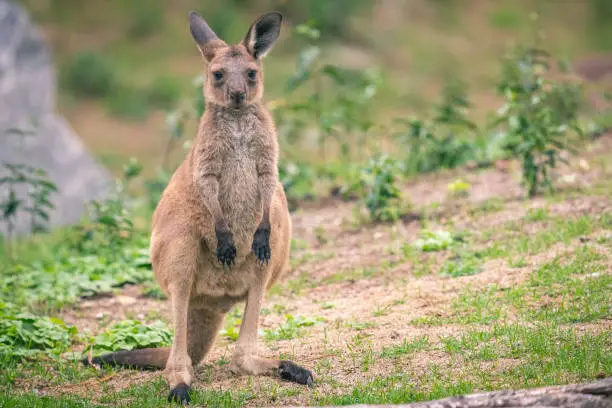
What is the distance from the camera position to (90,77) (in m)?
18.1

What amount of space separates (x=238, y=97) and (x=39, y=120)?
7.03 meters

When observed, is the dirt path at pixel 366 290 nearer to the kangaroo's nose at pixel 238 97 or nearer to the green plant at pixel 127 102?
the kangaroo's nose at pixel 238 97

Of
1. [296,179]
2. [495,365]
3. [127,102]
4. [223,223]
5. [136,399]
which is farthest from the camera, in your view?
[127,102]

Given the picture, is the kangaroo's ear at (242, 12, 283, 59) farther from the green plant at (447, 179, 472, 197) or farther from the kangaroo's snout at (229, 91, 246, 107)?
the green plant at (447, 179, 472, 197)

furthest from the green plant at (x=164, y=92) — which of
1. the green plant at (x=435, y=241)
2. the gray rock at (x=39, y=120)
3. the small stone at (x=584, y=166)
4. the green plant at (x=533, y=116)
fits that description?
the green plant at (x=435, y=241)

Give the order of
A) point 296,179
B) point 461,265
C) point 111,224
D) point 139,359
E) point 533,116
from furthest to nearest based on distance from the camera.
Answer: point 296,179 < point 533,116 < point 111,224 < point 461,265 < point 139,359

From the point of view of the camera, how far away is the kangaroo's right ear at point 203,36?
558cm

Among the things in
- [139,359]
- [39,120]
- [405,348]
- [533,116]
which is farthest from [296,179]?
[39,120]

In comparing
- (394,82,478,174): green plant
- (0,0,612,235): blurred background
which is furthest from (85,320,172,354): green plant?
(394,82,478,174): green plant

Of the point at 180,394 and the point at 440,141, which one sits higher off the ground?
the point at 440,141

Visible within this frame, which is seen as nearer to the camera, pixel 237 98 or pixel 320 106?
pixel 237 98

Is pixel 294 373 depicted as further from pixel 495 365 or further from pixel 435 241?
pixel 435 241

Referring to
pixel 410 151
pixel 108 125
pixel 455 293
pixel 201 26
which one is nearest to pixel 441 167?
pixel 410 151

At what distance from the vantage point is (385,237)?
7.70m
